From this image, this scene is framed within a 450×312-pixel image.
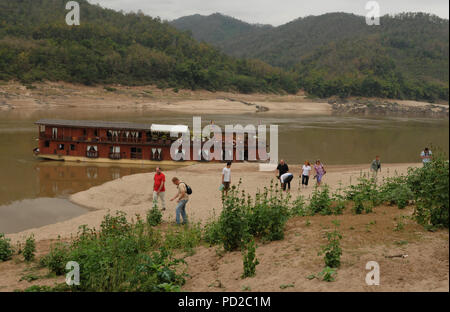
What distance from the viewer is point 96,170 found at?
31.5 metres

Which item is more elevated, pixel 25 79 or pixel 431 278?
pixel 25 79

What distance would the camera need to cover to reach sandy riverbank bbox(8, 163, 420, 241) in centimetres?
1652

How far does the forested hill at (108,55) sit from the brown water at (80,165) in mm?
26422

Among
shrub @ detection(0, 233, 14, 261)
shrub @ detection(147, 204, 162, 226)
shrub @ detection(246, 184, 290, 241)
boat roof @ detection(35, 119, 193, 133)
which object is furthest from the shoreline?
shrub @ detection(0, 233, 14, 261)

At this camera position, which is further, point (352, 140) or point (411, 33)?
point (411, 33)

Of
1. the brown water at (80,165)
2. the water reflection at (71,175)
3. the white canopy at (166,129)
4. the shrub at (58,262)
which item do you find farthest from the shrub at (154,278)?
the white canopy at (166,129)

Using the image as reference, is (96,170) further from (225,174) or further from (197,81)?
(197,81)

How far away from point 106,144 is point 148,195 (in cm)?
1306

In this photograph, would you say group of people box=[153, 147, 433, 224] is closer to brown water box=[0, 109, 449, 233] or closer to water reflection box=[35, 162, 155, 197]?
brown water box=[0, 109, 449, 233]

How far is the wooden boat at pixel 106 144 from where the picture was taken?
3344 cm

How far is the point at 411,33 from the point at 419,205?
545 ft

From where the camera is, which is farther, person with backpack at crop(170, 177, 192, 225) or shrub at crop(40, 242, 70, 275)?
person with backpack at crop(170, 177, 192, 225)

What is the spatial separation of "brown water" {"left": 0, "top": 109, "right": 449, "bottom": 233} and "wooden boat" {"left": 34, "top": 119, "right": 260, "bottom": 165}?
3.15 feet
